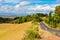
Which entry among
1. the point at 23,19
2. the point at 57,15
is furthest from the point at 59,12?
the point at 23,19

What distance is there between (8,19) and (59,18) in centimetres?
11149

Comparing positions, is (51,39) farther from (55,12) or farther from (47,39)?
(55,12)

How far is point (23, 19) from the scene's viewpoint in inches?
6506

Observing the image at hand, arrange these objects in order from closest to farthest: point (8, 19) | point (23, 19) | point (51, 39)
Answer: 1. point (51, 39)
2. point (23, 19)
3. point (8, 19)

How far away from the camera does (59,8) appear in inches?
3344

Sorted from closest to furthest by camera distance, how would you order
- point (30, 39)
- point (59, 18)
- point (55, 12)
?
point (30, 39) < point (59, 18) < point (55, 12)

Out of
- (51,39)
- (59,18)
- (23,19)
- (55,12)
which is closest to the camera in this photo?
(51,39)

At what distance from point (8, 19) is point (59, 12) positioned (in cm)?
10704

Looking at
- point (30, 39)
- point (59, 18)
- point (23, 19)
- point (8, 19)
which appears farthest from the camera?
point (8, 19)

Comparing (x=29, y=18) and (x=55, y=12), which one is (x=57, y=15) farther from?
(x=29, y=18)

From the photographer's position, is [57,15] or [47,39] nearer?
[47,39]

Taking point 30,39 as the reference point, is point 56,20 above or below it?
below

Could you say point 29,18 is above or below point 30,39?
below

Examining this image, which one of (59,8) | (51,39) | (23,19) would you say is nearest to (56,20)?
(59,8)
